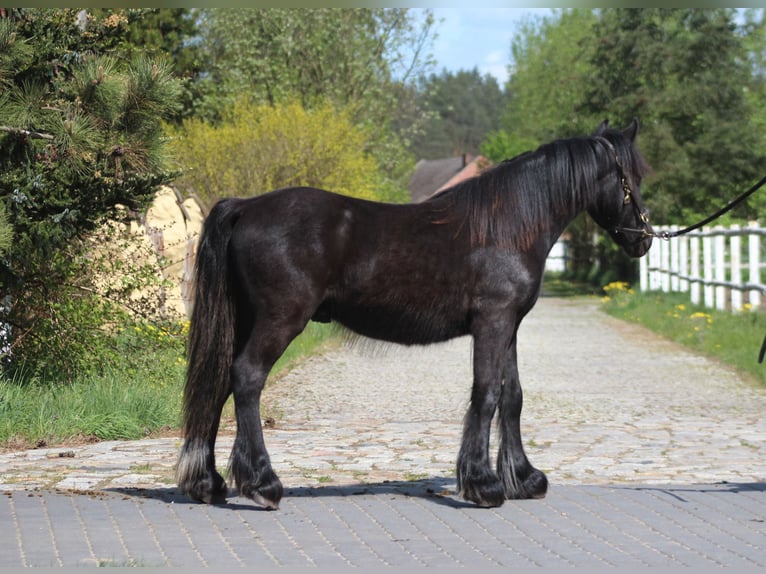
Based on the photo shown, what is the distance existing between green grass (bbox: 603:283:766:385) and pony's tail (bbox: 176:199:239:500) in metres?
8.88

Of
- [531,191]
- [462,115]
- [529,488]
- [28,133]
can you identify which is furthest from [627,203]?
[462,115]

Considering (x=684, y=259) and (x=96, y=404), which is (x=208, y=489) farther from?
(x=684, y=259)

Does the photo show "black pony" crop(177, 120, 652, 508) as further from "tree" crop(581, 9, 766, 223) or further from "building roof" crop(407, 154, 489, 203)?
"building roof" crop(407, 154, 489, 203)

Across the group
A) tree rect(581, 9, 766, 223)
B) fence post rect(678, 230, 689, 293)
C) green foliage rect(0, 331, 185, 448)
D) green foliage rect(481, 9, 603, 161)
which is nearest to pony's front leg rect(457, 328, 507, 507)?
green foliage rect(0, 331, 185, 448)

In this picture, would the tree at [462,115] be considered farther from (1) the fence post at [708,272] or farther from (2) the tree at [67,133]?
(2) the tree at [67,133]

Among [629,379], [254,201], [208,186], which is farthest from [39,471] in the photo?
[208,186]

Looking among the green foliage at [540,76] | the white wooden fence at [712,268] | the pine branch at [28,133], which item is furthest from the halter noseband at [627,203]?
the green foliage at [540,76]

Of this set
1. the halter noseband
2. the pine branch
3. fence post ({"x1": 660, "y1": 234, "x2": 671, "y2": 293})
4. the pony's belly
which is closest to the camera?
the pony's belly

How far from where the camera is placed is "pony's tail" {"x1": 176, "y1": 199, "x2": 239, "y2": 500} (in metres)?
7.15

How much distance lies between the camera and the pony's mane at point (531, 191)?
288 inches

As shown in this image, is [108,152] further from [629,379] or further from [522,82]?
[522,82]

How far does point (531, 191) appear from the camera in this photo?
24.3ft

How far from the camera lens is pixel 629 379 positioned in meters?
15.1

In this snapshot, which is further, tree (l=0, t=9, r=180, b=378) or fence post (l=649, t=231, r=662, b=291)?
fence post (l=649, t=231, r=662, b=291)
